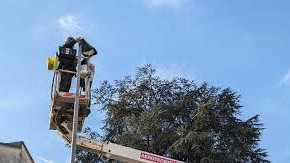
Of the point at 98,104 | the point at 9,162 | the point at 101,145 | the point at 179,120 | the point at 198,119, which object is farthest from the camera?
the point at 98,104

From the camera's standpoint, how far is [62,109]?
35.9 ft

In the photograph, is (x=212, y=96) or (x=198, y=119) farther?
(x=212, y=96)

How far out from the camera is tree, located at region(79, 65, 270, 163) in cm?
2852

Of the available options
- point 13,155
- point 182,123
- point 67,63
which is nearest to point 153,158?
point 67,63

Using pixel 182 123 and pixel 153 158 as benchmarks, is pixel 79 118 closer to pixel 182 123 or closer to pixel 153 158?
pixel 153 158

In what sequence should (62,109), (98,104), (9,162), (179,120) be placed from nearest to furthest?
1. (9,162)
2. (62,109)
3. (179,120)
4. (98,104)

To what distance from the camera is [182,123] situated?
3098 cm

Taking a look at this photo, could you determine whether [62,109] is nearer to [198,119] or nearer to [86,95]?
[86,95]

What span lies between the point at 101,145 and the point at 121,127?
20040 millimetres

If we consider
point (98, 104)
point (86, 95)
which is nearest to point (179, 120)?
point (98, 104)

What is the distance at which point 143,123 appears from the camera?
2983cm

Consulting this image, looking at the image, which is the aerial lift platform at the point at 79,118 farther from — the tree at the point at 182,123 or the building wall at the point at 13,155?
the tree at the point at 182,123

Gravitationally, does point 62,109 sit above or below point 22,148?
above

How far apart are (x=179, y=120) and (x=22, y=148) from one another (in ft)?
69.6
